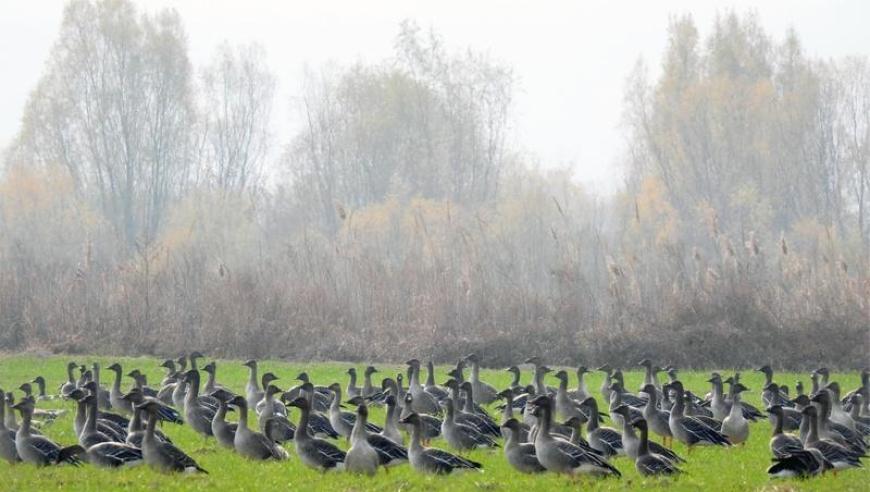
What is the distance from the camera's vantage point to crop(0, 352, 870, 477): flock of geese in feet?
46.9

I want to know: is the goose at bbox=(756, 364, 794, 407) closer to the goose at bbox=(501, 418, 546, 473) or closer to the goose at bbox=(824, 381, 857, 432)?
the goose at bbox=(824, 381, 857, 432)

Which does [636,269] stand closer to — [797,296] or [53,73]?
[797,296]

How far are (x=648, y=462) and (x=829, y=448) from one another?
2.54 metres

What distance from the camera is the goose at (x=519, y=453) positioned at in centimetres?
1455

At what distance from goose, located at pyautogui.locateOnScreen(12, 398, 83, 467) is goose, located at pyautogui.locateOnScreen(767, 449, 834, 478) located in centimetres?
774

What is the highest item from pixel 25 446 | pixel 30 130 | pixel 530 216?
pixel 30 130

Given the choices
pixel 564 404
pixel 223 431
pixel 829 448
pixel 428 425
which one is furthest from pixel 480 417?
pixel 829 448

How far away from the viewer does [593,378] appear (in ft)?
94.4

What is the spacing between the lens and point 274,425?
17.4 m

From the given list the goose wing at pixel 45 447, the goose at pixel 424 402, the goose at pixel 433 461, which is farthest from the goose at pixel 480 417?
the goose wing at pixel 45 447

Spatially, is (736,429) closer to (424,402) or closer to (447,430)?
(447,430)

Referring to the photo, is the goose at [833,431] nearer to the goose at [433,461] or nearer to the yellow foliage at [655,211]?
the goose at [433,461]

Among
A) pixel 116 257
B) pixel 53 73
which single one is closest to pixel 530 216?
pixel 116 257

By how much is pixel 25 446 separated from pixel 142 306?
20720mm
